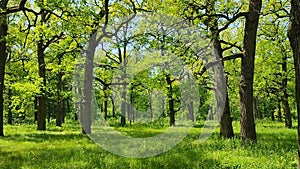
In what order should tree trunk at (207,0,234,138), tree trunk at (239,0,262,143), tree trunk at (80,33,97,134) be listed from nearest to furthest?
tree trunk at (239,0,262,143), tree trunk at (207,0,234,138), tree trunk at (80,33,97,134)

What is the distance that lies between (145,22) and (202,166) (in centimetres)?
1909

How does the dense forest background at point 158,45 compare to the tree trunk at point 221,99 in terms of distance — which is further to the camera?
the tree trunk at point 221,99

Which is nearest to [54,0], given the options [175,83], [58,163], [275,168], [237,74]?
[58,163]

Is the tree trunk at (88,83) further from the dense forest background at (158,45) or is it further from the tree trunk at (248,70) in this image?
the tree trunk at (248,70)

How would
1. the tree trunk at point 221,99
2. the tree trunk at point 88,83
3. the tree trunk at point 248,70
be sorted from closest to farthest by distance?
the tree trunk at point 248,70 → the tree trunk at point 221,99 → the tree trunk at point 88,83

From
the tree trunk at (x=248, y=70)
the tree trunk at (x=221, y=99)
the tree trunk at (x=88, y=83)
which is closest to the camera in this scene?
the tree trunk at (x=248, y=70)

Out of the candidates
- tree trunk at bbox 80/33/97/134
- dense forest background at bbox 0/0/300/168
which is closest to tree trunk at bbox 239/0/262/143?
dense forest background at bbox 0/0/300/168

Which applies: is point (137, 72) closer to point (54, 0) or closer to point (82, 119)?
point (82, 119)

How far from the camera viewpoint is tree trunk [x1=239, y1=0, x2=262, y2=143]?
13.0 meters

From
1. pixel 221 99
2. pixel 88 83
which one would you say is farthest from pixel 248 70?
pixel 88 83

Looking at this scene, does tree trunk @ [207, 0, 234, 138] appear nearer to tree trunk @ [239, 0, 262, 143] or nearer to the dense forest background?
the dense forest background

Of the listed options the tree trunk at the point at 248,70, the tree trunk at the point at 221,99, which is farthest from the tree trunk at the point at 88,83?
the tree trunk at the point at 248,70

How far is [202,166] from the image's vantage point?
8570 millimetres

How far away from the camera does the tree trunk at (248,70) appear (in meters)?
13.0
